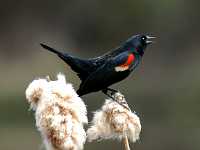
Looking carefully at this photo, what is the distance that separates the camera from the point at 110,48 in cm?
1515

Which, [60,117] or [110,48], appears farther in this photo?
[110,48]

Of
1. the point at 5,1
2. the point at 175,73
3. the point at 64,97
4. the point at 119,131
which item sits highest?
the point at 64,97

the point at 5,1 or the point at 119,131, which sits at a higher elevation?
the point at 119,131

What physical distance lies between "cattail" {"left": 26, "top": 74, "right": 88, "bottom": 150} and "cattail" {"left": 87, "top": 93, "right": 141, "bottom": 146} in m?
0.26

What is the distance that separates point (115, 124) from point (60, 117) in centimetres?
38

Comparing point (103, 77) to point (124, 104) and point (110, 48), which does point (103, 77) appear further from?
point (110, 48)

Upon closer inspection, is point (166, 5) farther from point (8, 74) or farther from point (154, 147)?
point (154, 147)

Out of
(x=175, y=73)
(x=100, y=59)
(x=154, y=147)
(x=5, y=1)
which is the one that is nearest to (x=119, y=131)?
(x=100, y=59)

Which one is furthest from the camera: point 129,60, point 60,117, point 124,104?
point 129,60

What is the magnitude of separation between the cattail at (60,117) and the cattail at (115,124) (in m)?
0.26

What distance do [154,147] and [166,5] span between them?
22.2 feet

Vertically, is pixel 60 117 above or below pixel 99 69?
above

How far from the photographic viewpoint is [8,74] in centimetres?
1293

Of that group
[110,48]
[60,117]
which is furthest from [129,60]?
[110,48]
